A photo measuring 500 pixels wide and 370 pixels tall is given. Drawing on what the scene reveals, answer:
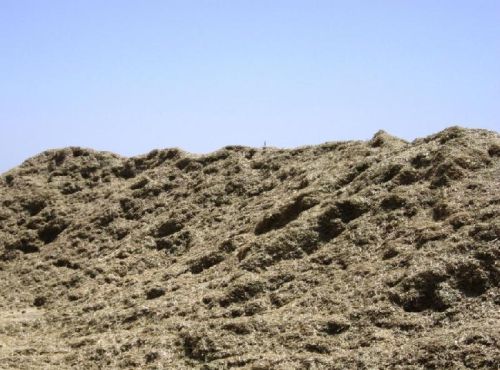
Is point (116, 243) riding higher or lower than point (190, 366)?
higher

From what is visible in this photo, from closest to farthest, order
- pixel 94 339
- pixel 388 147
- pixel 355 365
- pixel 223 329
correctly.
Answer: pixel 355 365
pixel 223 329
pixel 94 339
pixel 388 147

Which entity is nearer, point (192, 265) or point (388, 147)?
point (192, 265)

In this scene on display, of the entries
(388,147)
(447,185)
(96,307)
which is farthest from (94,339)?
Result: (388,147)

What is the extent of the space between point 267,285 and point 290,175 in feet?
13.0

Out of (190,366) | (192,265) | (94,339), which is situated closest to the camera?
(190,366)

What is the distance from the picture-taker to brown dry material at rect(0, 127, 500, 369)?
21.5 ft

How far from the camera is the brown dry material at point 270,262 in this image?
21.5 feet

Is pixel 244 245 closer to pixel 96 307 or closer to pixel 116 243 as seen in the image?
pixel 96 307

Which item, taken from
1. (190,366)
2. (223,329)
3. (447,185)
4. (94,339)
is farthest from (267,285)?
(447,185)

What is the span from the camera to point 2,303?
1011cm

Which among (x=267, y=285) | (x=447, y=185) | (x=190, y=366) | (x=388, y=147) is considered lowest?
(x=190, y=366)

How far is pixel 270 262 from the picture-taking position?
338 inches

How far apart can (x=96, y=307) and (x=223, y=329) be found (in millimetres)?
2633

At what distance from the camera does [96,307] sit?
355 inches
